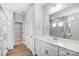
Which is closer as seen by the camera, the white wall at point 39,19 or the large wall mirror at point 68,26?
the large wall mirror at point 68,26

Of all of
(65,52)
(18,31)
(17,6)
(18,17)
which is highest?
(17,6)

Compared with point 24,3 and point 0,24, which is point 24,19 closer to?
point 24,3

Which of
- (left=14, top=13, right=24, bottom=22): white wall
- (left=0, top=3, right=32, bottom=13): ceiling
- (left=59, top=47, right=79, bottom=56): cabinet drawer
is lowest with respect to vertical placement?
(left=59, top=47, right=79, bottom=56): cabinet drawer

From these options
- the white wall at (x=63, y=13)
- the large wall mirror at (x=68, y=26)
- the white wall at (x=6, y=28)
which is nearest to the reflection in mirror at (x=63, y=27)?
the large wall mirror at (x=68, y=26)

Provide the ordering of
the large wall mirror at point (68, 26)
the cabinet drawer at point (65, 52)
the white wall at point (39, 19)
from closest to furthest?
the cabinet drawer at point (65, 52) → the large wall mirror at point (68, 26) → the white wall at point (39, 19)

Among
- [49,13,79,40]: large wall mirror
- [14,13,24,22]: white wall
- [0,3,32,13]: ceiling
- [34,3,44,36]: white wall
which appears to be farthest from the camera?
[34,3,44,36]: white wall

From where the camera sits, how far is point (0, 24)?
5.59 ft

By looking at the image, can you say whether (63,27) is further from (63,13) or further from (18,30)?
(18,30)

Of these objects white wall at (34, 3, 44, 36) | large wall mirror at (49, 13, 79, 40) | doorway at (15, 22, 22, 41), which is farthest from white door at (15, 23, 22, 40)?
large wall mirror at (49, 13, 79, 40)

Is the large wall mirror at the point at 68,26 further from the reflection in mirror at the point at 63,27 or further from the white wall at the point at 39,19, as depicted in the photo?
the white wall at the point at 39,19

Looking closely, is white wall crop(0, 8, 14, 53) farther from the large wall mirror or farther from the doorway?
the large wall mirror

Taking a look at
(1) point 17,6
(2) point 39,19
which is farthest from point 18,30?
(2) point 39,19

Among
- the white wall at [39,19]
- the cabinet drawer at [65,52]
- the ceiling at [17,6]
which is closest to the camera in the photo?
the cabinet drawer at [65,52]

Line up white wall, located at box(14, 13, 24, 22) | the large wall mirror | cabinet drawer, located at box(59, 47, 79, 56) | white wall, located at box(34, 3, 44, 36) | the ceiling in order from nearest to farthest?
1. cabinet drawer, located at box(59, 47, 79, 56)
2. the large wall mirror
3. the ceiling
4. white wall, located at box(14, 13, 24, 22)
5. white wall, located at box(34, 3, 44, 36)
